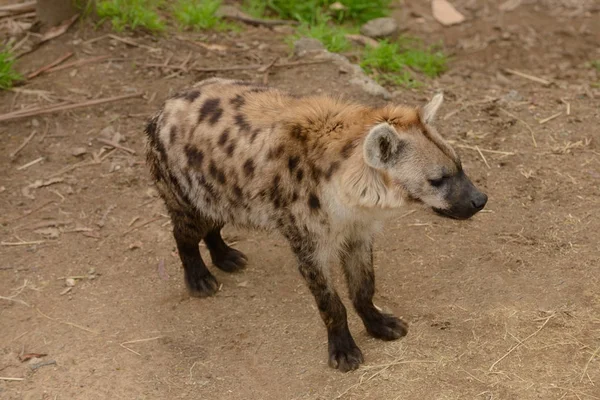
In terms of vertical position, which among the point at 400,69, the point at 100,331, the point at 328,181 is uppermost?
the point at 328,181

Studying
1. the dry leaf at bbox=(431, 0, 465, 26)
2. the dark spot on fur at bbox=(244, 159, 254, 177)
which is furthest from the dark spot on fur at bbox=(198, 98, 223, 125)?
the dry leaf at bbox=(431, 0, 465, 26)

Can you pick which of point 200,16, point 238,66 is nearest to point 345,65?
point 238,66

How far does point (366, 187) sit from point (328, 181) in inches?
6.1

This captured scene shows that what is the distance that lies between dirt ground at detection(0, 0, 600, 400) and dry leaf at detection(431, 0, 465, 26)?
108cm

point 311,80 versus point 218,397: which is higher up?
point 311,80

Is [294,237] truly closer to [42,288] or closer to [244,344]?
[244,344]

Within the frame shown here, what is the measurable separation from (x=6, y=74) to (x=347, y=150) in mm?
2941

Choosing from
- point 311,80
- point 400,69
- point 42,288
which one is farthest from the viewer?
point 400,69

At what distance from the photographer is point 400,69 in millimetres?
5645

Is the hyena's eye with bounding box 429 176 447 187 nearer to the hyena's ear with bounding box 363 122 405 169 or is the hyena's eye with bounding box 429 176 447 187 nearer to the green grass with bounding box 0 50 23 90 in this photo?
the hyena's ear with bounding box 363 122 405 169

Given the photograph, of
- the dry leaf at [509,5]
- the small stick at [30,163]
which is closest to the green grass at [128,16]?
the small stick at [30,163]

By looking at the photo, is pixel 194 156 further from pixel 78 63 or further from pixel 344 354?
pixel 78 63

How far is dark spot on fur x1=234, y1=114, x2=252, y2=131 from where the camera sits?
3.45 metres

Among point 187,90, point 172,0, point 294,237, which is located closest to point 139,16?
point 172,0
